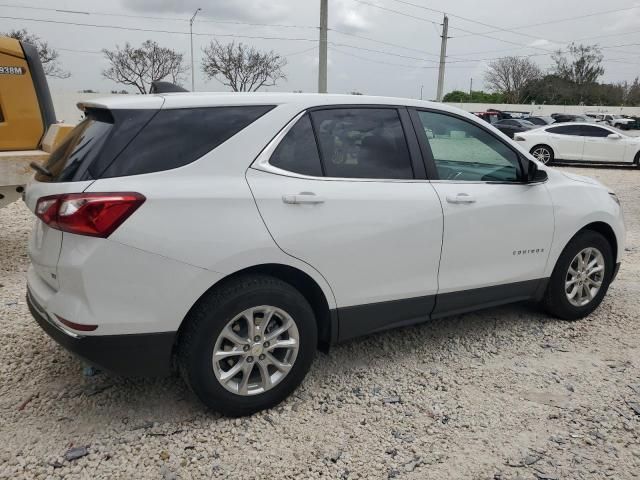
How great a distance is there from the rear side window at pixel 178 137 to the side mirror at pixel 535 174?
203 cm

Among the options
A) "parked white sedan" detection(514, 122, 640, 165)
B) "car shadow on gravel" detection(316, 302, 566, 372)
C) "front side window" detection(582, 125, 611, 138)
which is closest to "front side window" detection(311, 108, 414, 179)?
"car shadow on gravel" detection(316, 302, 566, 372)

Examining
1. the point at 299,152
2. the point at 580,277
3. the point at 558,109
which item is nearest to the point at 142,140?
the point at 299,152

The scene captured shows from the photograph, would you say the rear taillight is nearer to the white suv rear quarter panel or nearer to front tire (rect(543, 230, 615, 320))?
the white suv rear quarter panel

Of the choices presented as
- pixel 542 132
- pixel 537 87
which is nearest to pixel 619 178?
pixel 542 132

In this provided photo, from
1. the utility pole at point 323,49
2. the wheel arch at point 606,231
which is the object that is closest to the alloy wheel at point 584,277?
the wheel arch at point 606,231

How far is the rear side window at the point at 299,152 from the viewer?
283 cm

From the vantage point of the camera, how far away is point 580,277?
167 inches

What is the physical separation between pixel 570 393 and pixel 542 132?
53.3ft

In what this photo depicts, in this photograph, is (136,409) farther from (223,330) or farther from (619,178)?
(619,178)

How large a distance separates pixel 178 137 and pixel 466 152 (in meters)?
2.09

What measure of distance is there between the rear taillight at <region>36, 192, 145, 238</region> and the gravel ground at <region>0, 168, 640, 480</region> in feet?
3.62

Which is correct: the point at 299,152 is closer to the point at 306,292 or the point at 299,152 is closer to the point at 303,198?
the point at 303,198

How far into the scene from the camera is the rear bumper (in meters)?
2.45

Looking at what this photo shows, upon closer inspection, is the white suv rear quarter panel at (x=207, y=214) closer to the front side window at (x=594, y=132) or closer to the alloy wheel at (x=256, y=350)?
the alloy wheel at (x=256, y=350)
